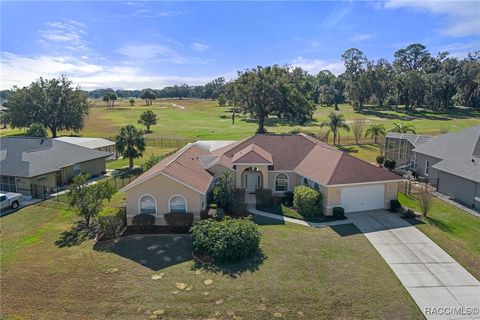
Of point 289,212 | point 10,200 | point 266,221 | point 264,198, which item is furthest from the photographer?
point 264,198

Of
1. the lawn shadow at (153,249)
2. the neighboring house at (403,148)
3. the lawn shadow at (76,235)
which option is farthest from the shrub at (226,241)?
the neighboring house at (403,148)

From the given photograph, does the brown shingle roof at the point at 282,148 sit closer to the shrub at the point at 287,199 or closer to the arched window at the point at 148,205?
the shrub at the point at 287,199

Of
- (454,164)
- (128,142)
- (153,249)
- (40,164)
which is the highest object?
(128,142)

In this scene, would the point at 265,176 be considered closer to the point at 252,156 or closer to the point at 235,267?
the point at 252,156

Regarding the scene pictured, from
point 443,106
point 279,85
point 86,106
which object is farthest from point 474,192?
point 443,106

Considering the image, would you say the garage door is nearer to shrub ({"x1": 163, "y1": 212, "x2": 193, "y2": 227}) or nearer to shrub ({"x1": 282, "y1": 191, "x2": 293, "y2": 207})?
shrub ({"x1": 282, "y1": 191, "x2": 293, "y2": 207})

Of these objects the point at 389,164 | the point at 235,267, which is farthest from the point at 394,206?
the point at 235,267

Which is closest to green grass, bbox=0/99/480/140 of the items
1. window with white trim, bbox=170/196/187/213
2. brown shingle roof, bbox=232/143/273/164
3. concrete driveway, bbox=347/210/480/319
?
brown shingle roof, bbox=232/143/273/164
